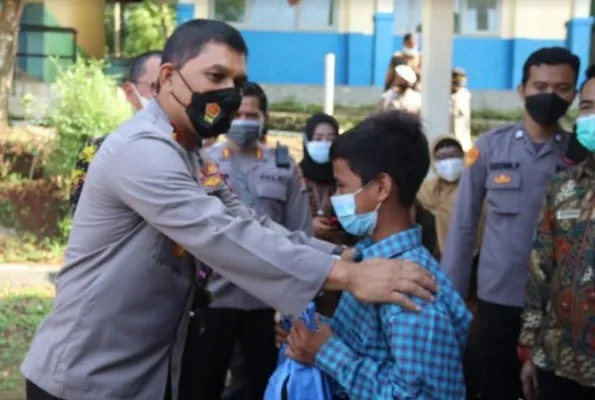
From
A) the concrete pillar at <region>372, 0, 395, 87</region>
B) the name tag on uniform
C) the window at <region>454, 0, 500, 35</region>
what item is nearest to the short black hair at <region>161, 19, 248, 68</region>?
the name tag on uniform

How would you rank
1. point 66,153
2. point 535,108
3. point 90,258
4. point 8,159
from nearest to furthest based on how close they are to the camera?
point 90,258 < point 535,108 < point 66,153 < point 8,159

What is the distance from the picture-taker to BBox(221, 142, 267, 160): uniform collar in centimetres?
502

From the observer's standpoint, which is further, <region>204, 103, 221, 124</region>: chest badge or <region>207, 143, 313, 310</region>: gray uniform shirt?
<region>207, 143, 313, 310</region>: gray uniform shirt

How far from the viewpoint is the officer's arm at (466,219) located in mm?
4453

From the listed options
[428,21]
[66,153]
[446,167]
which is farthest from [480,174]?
[66,153]

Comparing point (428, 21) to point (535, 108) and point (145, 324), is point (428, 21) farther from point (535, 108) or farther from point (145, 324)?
point (145, 324)

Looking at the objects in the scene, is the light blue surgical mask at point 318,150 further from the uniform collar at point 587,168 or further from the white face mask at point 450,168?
the uniform collar at point 587,168

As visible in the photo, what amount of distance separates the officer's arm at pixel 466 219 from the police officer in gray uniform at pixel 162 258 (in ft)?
6.16

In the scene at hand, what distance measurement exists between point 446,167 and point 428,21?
2.89 meters

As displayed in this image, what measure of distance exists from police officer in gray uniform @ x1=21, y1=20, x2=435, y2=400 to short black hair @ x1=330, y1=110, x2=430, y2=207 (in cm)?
29

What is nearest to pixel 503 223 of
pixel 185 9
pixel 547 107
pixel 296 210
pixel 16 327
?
pixel 547 107

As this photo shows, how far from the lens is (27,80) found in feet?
53.3

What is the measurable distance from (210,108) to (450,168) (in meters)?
2.94

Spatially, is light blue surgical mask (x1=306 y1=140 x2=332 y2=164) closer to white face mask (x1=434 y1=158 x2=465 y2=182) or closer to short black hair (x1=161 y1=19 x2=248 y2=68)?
white face mask (x1=434 y1=158 x2=465 y2=182)
